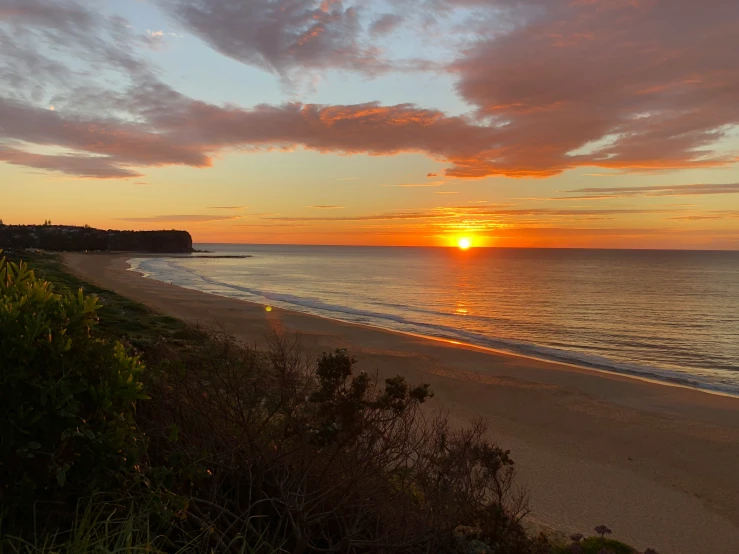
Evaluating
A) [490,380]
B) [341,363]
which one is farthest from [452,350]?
[341,363]

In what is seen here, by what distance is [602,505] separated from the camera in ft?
24.4

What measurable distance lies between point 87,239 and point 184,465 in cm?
14470

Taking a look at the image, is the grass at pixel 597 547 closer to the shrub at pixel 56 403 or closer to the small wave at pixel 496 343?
the shrub at pixel 56 403

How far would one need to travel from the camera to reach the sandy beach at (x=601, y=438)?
7.07 meters

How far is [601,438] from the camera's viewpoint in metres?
10.5

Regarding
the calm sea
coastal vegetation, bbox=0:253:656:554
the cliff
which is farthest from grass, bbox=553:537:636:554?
the cliff

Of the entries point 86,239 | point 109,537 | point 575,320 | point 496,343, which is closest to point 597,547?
point 109,537

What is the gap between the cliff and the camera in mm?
116019

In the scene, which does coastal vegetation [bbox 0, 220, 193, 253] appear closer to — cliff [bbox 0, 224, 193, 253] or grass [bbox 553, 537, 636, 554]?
cliff [bbox 0, 224, 193, 253]

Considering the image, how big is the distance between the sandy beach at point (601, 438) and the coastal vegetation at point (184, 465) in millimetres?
1817

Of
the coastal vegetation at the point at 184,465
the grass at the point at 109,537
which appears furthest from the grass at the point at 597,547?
the grass at the point at 109,537

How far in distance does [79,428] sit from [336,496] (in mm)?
2195

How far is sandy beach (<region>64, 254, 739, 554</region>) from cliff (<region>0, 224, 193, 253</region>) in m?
106

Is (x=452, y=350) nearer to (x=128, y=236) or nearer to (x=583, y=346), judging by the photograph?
(x=583, y=346)
